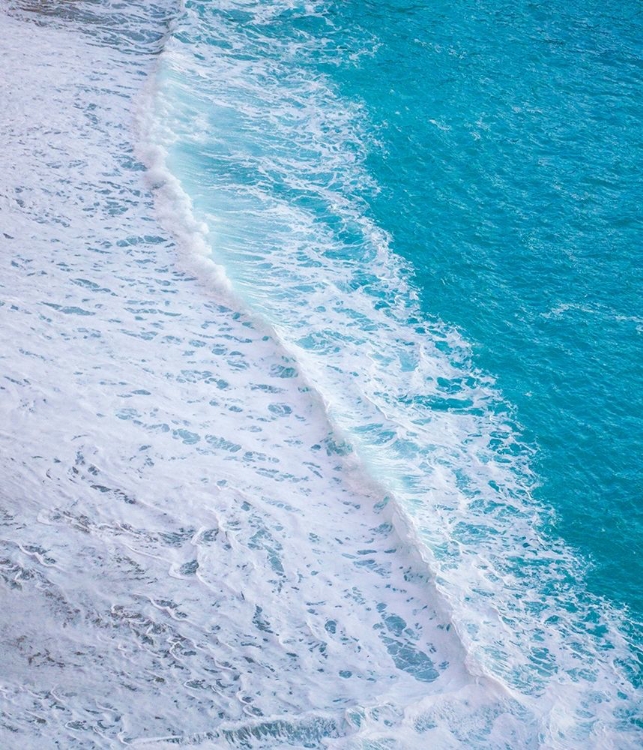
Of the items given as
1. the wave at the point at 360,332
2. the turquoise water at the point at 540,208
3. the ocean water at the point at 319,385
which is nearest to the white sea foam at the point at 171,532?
the ocean water at the point at 319,385

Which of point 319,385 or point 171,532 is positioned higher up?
point 319,385

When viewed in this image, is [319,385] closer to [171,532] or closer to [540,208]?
[171,532]

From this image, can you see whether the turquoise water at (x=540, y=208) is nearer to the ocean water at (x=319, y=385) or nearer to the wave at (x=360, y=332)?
the ocean water at (x=319, y=385)

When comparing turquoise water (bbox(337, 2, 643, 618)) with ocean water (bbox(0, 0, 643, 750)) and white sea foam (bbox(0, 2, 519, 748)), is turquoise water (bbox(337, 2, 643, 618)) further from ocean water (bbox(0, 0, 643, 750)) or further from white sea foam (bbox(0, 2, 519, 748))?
white sea foam (bbox(0, 2, 519, 748))

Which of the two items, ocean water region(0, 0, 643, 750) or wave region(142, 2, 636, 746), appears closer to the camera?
ocean water region(0, 0, 643, 750)

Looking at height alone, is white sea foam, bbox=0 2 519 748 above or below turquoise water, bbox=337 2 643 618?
below

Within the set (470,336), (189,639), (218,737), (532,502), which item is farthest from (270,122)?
(218,737)

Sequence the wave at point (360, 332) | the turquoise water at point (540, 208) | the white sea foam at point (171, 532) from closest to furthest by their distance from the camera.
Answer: the white sea foam at point (171, 532)
the wave at point (360, 332)
the turquoise water at point (540, 208)

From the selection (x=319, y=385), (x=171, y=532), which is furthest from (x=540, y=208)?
(x=171, y=532)

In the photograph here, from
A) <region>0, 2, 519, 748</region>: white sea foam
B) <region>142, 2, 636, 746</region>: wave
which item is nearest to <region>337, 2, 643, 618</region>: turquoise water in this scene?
<region>142, 2, 636, 746</region>: wave
